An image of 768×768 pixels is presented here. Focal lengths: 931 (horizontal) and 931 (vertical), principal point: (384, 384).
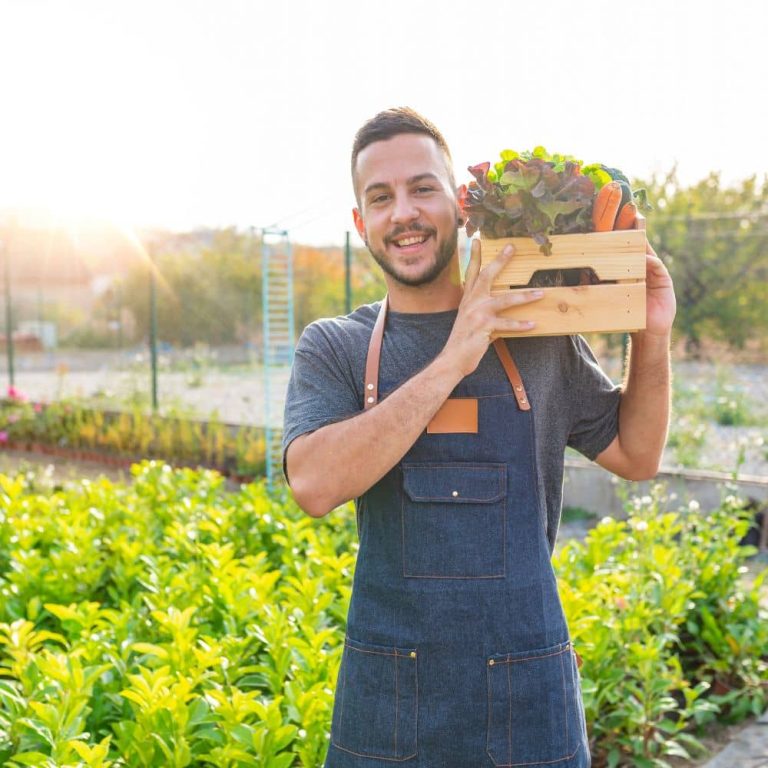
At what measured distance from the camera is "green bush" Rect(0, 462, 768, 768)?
239 centimetres

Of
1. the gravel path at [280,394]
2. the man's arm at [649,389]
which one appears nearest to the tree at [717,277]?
the gravel path at [280,394]

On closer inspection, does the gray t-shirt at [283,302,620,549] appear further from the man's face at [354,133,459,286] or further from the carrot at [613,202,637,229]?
the carrot at [613,202,637,229]

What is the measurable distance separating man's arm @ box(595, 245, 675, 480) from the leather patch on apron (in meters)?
0.34

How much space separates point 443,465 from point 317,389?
0.27 meters

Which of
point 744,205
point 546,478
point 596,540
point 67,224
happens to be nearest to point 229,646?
point 546,478

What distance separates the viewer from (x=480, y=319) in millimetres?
1576

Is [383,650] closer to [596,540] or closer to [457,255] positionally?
[457,255]

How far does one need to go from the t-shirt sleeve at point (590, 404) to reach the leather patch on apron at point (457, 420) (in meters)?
0.25

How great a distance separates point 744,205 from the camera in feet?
64.7

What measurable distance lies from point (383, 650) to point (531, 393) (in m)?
0.54

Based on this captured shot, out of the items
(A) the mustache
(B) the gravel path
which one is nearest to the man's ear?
(A) the mustache

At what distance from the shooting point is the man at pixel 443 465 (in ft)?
5.31

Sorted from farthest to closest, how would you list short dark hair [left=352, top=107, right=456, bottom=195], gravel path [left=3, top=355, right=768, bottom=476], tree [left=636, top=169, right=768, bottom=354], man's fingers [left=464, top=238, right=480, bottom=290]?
tree [left=636, top=169, right=768, bottom=354] < gravel path [left=3, top=355, right=768, bottom=476] < short dark hair [left=352, top=107, right=456, bottom=195] < man's fingers [left=464, top=238, right=480, bottom=290]

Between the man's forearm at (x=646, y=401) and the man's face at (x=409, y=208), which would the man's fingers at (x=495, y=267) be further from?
the man's forearm at (x=646, y=401)
